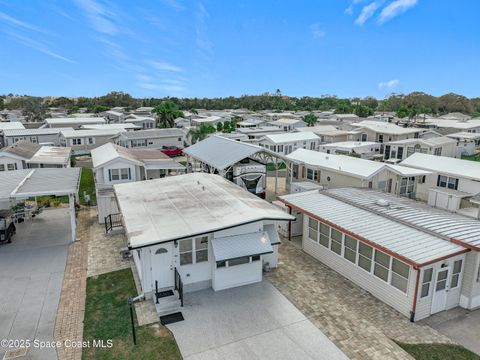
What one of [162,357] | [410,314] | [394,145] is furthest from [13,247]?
[394,145]

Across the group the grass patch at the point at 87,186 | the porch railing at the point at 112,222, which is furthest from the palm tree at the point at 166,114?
the porch railing at the point at 112,222

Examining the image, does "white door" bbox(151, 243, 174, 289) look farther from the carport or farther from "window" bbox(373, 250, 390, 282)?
"window" bbox(373, 250, 390, 282)

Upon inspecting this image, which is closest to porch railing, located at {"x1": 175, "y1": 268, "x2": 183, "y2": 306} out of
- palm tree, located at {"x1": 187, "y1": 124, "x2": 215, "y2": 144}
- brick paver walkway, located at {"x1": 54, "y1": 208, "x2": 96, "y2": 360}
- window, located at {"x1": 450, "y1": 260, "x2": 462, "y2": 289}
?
brick paver walkway, located at {"x1": 54, "y1": 208, "x2": 96, "y2": 360}

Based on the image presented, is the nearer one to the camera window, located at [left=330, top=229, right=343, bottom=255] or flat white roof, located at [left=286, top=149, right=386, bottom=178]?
window, located at [left=330, top=229, right=343, bottom=255]

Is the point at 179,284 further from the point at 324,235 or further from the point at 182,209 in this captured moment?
the point at 324,235

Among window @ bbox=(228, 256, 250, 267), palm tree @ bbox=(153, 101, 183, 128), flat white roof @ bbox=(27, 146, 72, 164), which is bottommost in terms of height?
window @ bbox=(228, 256, 250, 267)

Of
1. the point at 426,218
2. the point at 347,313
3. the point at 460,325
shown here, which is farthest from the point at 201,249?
the point at 426,218

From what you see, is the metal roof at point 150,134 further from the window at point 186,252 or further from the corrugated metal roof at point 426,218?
the window at point 186,252

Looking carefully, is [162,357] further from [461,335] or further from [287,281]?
[461,335]
